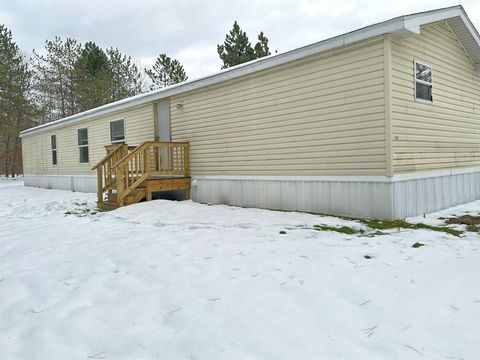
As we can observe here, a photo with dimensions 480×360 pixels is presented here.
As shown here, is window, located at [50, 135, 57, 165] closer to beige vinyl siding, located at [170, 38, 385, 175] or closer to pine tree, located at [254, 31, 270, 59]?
beige vinyl siding, located at [170, 38, 385, 175]

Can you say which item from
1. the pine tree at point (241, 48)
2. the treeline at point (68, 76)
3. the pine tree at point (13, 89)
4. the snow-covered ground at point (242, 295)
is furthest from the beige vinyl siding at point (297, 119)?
the pine tree at point (13, 89)

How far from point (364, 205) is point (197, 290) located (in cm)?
377

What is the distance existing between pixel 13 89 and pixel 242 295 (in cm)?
2485

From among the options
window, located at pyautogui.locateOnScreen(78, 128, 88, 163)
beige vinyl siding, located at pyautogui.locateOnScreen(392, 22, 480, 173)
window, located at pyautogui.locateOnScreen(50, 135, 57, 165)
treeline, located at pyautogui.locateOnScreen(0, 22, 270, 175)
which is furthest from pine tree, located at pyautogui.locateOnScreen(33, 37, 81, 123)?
beige vinyl siding, located at pyautogui.locateOnScreen(392, 22, 480, 173)

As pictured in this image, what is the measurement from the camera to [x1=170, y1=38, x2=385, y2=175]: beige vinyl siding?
5.70 meters

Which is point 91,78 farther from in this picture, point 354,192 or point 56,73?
point 354,192

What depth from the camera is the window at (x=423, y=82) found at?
6258 mm

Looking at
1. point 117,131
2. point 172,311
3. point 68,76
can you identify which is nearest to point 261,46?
point 68,76

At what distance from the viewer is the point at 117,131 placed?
Answer: 11156 millimetres

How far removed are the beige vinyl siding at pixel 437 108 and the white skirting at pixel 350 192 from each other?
0.29 meters

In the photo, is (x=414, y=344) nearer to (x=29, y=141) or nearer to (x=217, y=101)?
(x=217, y=101)

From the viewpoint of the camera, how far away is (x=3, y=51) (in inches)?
893

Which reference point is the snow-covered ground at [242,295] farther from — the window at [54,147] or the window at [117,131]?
the window at [54,147]

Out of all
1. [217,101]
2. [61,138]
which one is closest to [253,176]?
[217,101]
